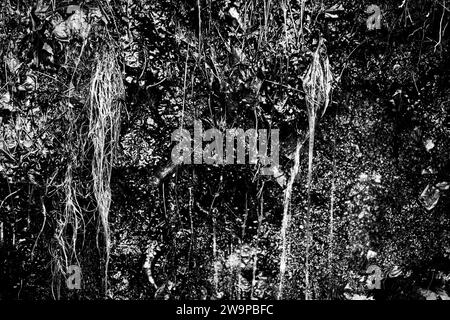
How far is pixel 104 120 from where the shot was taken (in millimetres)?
2689

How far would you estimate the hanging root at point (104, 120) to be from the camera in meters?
2.68

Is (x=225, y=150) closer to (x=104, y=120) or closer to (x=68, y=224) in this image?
(x=104, y=120)

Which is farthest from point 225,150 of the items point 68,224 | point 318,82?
point 68,224

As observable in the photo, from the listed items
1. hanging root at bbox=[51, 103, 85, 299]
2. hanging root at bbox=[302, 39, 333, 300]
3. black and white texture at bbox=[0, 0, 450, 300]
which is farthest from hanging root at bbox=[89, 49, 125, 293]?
hanging root at bbox=[302, 39, 333, 300]

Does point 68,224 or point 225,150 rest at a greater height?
point 225,150

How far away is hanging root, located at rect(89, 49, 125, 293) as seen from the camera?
2676mm

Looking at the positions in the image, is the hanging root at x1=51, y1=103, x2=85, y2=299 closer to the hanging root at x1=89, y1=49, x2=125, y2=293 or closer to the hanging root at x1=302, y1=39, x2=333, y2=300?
the hanging root at x1=89, y1=49, x2=125, y2=293

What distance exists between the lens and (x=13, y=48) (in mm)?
2756

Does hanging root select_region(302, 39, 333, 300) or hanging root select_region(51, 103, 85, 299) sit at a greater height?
hanging root select_region(302, 39, 333, 300)

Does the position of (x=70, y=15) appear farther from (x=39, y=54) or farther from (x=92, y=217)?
(x=92, y=217)

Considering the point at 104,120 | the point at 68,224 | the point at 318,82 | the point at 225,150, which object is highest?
the point at 318,82

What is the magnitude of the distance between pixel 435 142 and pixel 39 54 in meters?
2.24

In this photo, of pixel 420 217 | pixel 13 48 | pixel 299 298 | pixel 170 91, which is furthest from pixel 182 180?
pixel 420 217

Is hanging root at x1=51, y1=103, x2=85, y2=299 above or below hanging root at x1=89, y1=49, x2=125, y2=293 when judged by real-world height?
below
